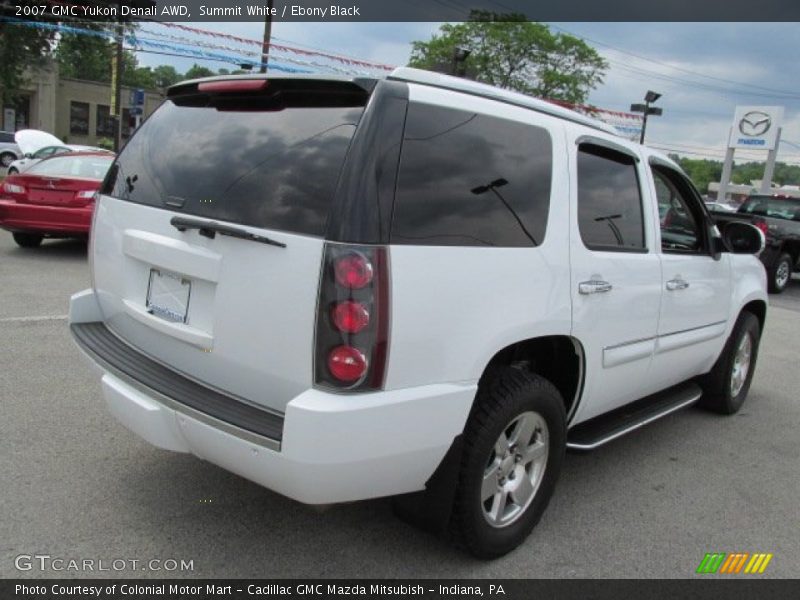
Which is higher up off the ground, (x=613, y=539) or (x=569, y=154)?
(x=569, y=154)

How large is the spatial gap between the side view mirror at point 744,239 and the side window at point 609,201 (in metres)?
1.29

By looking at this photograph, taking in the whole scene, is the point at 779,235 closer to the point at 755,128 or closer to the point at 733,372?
the point at 733,372

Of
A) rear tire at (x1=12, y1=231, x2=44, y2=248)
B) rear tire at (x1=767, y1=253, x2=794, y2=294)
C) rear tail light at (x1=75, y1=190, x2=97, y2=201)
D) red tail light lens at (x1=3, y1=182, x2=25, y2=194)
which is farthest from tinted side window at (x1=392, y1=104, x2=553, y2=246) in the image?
rear tire at (x1=767, y1=253, x2=794, y2=294)

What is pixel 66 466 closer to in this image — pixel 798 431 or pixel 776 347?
pixel 798 431

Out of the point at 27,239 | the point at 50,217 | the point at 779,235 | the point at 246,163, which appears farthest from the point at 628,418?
the point at 779,235

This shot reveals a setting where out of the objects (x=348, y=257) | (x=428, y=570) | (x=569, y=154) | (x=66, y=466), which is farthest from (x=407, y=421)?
(x=66, y=466)

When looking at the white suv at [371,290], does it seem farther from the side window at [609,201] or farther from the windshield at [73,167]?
the windshield at [73,167]

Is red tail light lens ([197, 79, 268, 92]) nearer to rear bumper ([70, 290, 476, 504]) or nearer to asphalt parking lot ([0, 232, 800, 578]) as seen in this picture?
rear bumper ([70, 290, 476, 504])

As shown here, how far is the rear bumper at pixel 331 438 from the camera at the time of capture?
2.20 metres

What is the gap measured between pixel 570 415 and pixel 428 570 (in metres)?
1.03

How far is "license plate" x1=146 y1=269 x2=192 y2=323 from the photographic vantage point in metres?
2.65

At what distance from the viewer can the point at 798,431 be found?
4926mm

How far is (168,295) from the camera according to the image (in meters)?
2.72

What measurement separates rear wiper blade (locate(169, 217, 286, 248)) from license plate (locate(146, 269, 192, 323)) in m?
0.21
